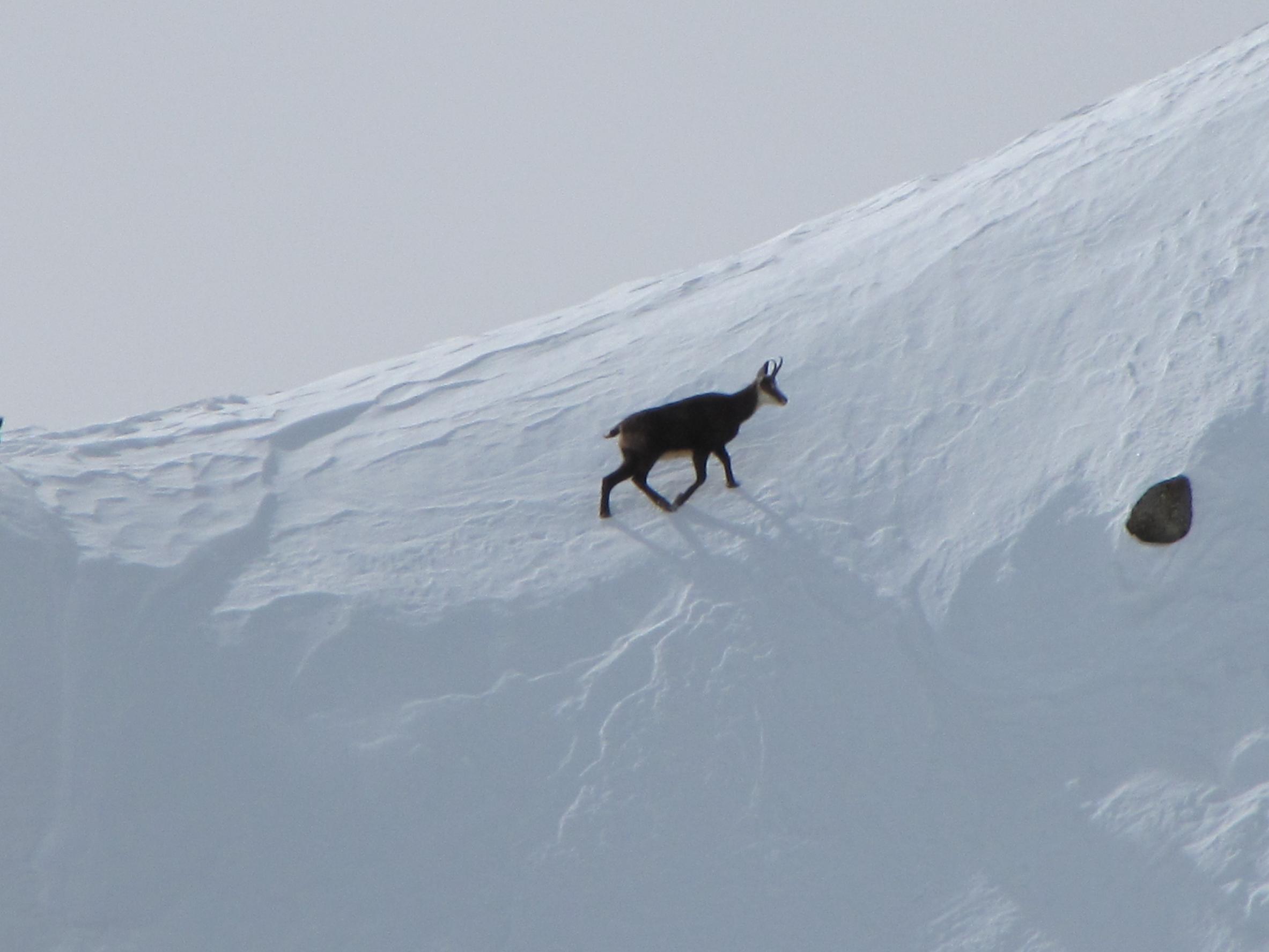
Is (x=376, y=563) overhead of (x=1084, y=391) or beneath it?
overhead

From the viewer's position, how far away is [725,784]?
23.4 feet

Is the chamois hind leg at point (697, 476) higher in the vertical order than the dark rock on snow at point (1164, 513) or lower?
higher

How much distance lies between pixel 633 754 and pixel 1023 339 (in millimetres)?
4495

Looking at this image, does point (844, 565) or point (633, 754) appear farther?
point (844, 565)

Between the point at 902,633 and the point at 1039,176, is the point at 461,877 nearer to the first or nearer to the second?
the point at 902,633

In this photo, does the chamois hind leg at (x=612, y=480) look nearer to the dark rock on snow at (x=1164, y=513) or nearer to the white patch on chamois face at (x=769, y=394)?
the white patch on chamois face at (x=769, y=394)

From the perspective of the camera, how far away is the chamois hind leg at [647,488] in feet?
28.9

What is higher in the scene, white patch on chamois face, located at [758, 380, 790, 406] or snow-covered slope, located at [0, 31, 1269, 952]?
white patch on chamois face, located at [758, 380, 790, 406]

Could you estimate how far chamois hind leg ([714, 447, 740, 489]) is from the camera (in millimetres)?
8955

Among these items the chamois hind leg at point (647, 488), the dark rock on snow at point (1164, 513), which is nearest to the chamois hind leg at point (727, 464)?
the chamois hind leg at point (647, 488)

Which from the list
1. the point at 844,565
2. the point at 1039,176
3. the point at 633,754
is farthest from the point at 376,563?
the point at 1039,176

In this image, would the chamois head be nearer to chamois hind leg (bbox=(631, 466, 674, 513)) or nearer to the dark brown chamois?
the dark brown chamois

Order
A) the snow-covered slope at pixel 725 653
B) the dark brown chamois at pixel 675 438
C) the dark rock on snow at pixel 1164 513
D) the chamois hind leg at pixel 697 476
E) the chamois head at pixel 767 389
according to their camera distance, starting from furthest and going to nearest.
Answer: the chamois head at pixel 767 389 → the chamois hind leg at pixel 697 476 → the dark brown chamois at pixel 675 438 → the dark rock on snow at pixel 1164 513 → the snow-covered slope at pixel 725 653

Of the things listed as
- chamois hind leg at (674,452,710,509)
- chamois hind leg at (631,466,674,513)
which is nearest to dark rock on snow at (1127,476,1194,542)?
chamois hind leg at (674,452,710,509)
